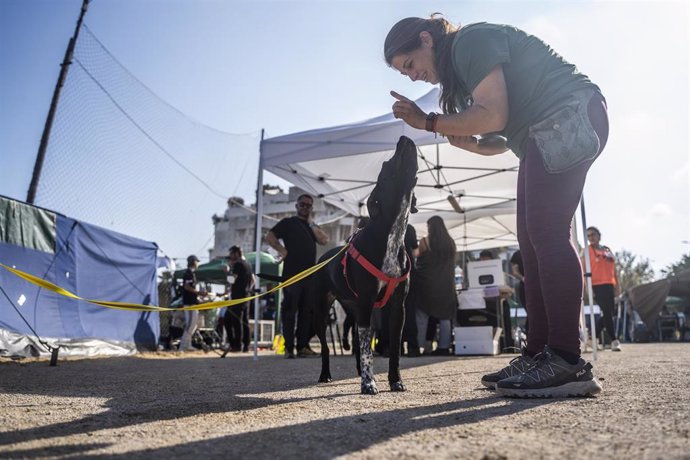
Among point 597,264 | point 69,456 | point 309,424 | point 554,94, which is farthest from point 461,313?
point 69,456

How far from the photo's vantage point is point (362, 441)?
149 centimetres

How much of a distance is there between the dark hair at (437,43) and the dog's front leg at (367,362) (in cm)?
146

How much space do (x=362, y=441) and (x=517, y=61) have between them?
188cm

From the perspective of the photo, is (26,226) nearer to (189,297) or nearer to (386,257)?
(189,297)

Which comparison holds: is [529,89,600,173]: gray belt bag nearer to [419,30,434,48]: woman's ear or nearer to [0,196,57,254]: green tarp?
[419,30,434,48]: woman's ear

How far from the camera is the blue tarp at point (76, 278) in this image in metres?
6.92

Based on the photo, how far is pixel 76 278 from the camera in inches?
320

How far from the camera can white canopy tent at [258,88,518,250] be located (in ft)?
23.8

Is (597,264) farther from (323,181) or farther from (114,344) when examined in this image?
(114,344)

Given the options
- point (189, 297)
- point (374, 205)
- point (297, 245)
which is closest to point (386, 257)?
point (374, 205)

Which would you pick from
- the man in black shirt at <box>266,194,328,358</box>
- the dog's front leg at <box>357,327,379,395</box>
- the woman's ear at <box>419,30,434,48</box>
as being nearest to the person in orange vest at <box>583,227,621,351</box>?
the man in black shirt at <box>266,194,328,358</box>

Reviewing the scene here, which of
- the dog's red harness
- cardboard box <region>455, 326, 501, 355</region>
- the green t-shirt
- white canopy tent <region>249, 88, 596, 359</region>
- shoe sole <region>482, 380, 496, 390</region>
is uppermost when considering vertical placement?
white canopy tent <region>249, 88, 596, 359</region>

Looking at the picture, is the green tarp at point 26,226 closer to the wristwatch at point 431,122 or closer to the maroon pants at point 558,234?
the wristwatch at point 431,122

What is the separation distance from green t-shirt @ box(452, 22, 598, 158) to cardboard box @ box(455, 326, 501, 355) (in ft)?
19.3
